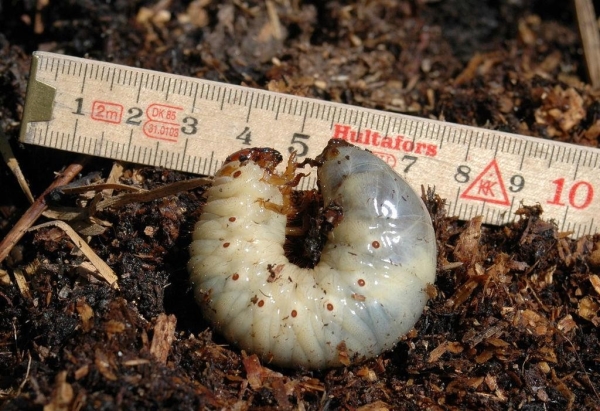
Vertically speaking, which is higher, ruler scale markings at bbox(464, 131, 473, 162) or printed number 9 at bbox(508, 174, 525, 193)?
ruler scale markings at bbox(464, 131, 473, 162)

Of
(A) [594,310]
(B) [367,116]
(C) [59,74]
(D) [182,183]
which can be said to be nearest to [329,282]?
(D) [182,183]

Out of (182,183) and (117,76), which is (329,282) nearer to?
(182,183)

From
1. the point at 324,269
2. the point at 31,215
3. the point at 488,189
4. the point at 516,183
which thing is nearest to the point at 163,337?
the point at 324,269

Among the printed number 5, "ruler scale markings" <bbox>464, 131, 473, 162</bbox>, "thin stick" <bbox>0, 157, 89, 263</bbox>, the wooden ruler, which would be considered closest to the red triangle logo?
the wooden ruler

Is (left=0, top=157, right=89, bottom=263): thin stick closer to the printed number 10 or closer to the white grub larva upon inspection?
the white grub larva

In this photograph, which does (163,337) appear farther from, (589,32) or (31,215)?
(589,32)
